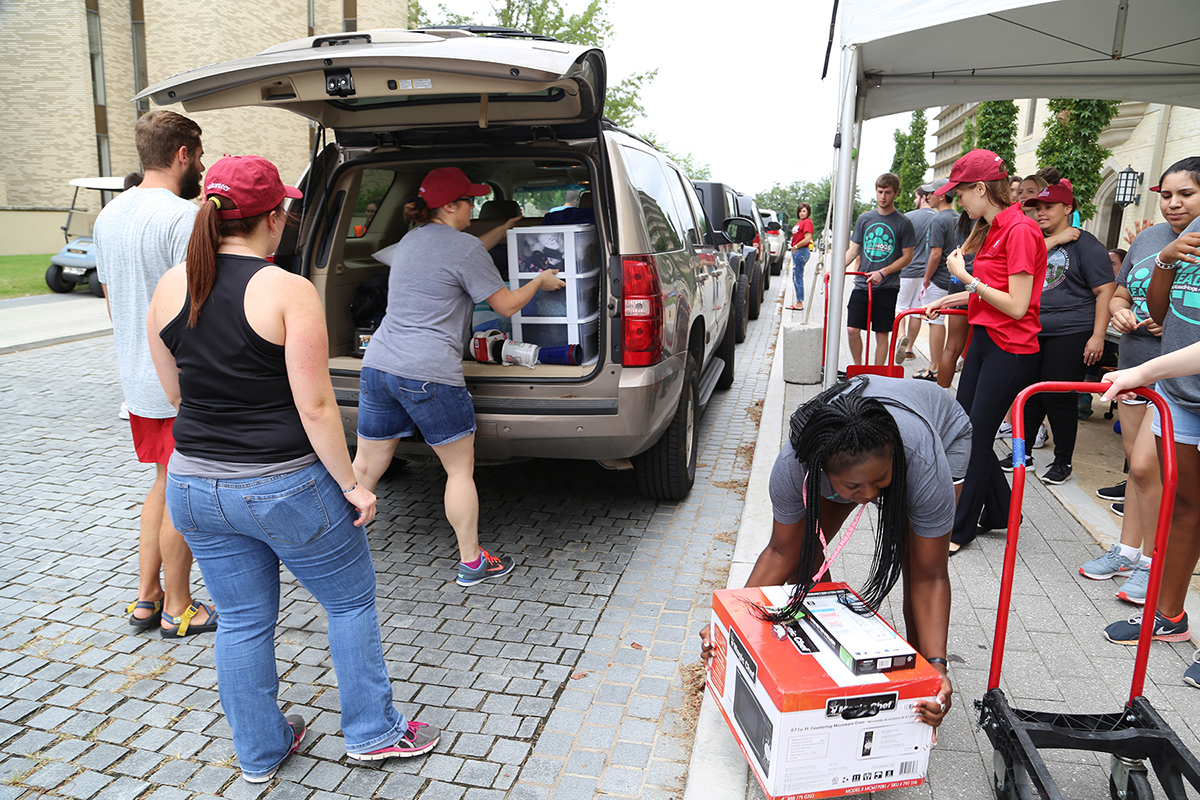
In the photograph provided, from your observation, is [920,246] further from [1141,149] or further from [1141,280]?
[1141,149]

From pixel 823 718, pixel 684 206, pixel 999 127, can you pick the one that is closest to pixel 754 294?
pixel 684 206

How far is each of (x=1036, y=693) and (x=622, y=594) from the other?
1768mm

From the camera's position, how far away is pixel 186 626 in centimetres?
332

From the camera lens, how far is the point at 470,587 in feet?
12.4

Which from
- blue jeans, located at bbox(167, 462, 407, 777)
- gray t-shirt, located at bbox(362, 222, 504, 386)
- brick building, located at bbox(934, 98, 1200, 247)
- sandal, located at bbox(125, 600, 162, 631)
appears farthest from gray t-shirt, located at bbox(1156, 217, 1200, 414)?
brick building, located at bbox(934, 98, 1200, 247)

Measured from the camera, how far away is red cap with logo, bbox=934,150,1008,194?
3.96 meters

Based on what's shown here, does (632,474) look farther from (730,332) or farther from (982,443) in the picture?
(730,332)

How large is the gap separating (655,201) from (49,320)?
10.6m

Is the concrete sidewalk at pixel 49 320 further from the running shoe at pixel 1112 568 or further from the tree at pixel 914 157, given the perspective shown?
the tree at pixel 914 157

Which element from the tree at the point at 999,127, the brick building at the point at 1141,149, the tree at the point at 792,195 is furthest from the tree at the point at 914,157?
the brick building at the point at 1141,149

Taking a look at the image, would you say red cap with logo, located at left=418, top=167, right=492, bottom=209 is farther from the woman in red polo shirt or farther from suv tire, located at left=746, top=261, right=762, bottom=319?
suv tire, located at left=746, top=261, right=762, bottom=319

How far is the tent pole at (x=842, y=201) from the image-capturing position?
5395 millimetres

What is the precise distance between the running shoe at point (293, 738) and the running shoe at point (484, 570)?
1122 mm

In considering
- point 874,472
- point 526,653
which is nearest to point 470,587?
point 526,653
